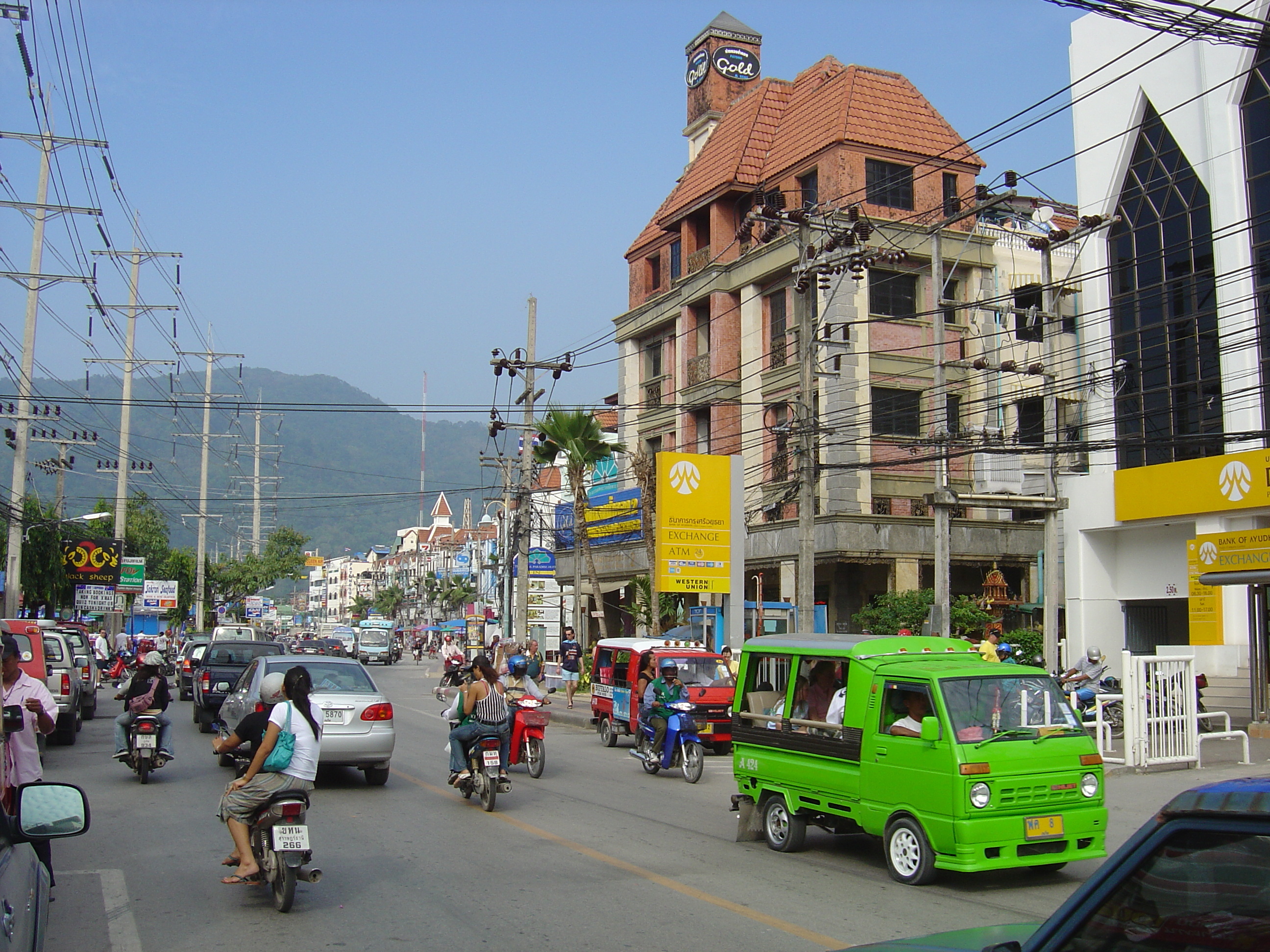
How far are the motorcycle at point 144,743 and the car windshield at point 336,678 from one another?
70.5 inches

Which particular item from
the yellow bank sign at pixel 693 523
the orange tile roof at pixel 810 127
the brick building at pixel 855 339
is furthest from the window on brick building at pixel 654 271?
the yellow bank sign at pixel 693 523

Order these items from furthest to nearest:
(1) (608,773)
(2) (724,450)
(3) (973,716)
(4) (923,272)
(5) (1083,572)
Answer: (2) (724,450) < (4) (923,272) < (5) (1083,572) < (1) (608,773) < (3) (973,716)

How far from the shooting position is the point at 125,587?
5434cm

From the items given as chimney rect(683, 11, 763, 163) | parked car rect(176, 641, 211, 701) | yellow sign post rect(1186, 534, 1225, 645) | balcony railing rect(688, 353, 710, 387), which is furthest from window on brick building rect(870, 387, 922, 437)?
parked car rect(176, 641, 211, 701)

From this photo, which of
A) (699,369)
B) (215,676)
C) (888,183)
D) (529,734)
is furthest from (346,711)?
(699,369)

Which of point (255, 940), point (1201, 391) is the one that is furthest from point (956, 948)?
point (1201, 391)

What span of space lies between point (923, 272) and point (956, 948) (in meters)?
33.5

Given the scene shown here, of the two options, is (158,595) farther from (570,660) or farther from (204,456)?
(570,660)

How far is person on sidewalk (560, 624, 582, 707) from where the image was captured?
3158cm

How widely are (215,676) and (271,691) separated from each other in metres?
15.7

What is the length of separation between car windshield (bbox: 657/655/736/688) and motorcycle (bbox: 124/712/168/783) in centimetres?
884

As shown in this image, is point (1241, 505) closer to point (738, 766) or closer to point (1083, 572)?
point (1083, 572)

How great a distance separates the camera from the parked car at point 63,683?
19.7m

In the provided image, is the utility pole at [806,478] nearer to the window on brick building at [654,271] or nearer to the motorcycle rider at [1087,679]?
the motorcycle rider at [1087,679]
